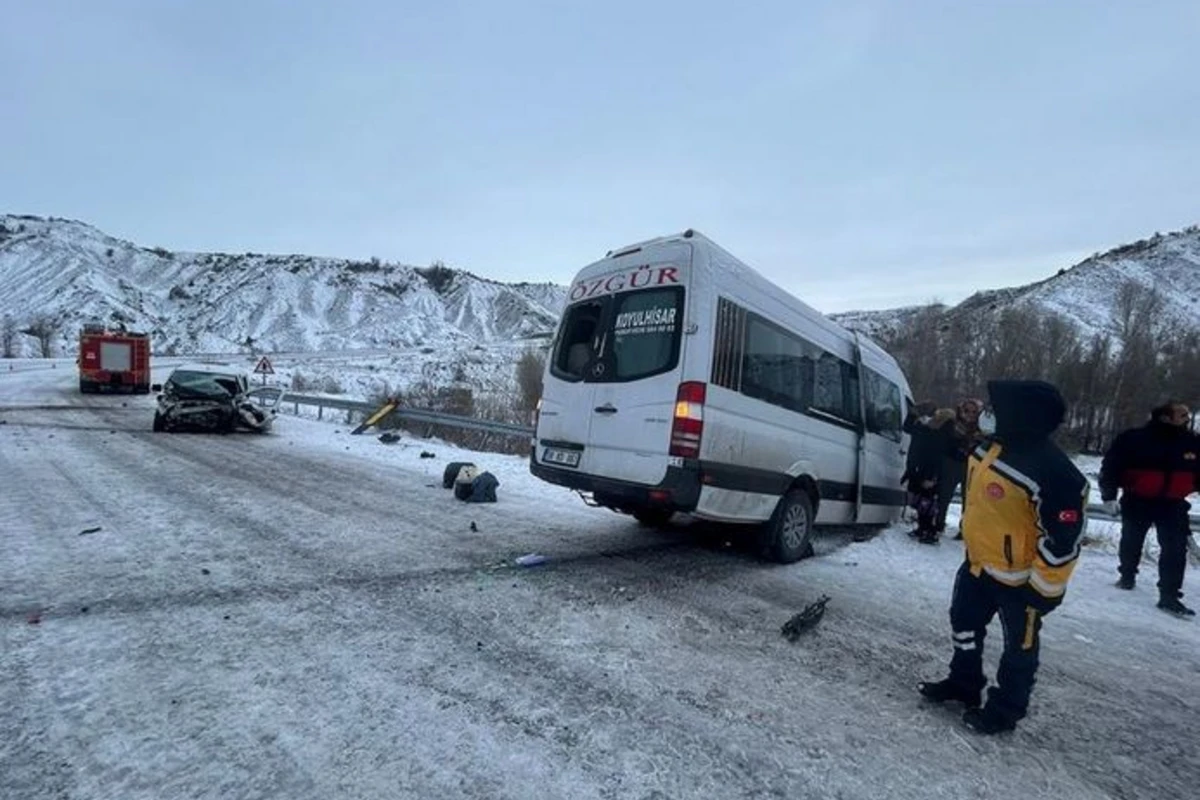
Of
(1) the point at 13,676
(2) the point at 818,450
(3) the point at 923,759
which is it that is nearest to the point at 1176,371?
(2) the point at 818,450

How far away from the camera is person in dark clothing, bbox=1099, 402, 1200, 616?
5559 mm

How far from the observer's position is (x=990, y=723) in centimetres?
303

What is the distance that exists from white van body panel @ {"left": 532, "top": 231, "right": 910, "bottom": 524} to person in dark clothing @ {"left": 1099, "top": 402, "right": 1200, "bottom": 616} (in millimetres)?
2421

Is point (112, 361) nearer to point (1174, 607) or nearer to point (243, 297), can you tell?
point (1174, 607)

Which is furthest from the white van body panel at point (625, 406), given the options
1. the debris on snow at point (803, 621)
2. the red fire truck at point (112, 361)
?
the red fire truck at point (112, 361)

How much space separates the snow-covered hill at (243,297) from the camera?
281 ft

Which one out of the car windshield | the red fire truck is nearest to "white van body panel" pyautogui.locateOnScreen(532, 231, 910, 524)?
the car windshield

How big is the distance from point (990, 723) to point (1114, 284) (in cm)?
10713

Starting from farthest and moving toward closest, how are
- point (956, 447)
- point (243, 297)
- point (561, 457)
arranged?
point (243, 297) < point (956, 447) < point (561, 457)

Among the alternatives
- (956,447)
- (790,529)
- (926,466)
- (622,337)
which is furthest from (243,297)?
(956,447)

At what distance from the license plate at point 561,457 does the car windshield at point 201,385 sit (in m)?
11.9

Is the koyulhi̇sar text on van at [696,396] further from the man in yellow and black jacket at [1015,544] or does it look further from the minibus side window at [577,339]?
the man in yellow and black jacket at [1015,544]

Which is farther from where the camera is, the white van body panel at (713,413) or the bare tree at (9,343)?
the bare tree at (9,343)

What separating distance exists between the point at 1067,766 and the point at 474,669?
2.81 meters
